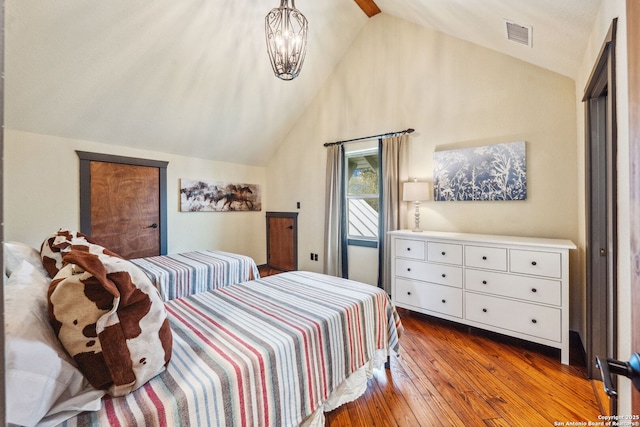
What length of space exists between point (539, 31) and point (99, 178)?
4.59 meters

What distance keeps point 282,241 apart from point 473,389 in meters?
3.60

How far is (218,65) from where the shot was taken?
3.07m

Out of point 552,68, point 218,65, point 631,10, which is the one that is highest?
point 218,65

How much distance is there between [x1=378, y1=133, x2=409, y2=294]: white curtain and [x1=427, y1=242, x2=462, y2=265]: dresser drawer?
0.71m

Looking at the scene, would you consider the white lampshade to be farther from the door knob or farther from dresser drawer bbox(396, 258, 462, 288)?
the door knob

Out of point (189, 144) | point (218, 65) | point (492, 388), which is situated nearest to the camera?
point (492, 388)

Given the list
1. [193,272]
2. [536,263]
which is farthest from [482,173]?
[193,272]

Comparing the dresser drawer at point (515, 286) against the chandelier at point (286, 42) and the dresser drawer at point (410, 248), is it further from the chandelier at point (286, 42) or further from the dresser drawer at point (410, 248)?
the chandelier at point (286, 42)

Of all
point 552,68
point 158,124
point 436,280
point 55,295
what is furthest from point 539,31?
point 158,124

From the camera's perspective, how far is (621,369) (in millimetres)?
538

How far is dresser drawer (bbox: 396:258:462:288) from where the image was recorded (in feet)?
8.16

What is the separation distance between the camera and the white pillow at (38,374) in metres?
0.65

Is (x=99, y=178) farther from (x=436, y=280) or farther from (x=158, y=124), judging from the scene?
(x=436, y=280)

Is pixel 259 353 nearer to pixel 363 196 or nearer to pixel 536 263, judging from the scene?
pixel 536 263
